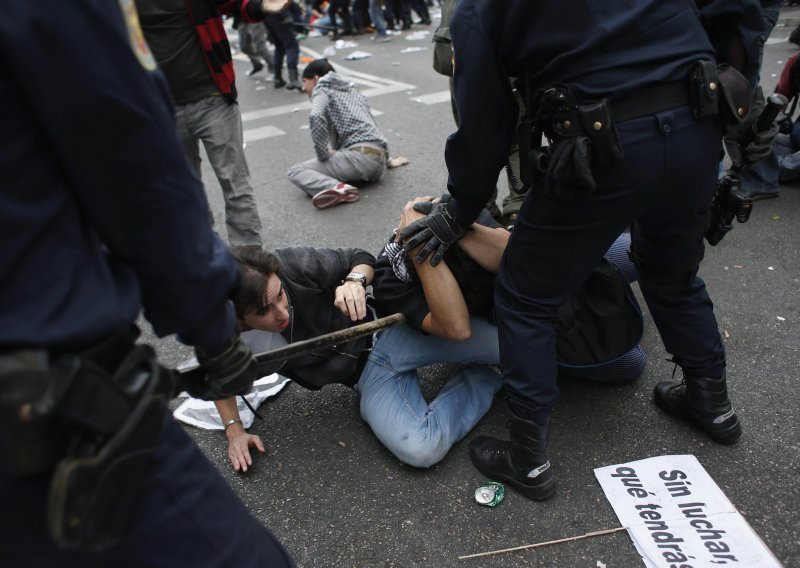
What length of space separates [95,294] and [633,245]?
5.25ft

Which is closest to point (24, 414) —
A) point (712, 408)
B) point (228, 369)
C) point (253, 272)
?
point (228, 369)

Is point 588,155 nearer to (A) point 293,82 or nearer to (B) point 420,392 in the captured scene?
(B) point 420,392

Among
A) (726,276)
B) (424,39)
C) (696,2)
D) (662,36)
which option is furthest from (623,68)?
(424,39)

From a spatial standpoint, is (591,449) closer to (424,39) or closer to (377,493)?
(377,493)

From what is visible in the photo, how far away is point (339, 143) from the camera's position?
472 centimetres

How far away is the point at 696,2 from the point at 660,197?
1.84ft

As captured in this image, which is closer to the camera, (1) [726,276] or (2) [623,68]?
(2) [623,68]

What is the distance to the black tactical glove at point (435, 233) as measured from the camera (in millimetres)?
1929

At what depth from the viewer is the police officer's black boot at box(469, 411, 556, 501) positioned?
5.90ft

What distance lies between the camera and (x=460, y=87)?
158 centimetres

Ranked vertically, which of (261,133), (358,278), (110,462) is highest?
(110,462)

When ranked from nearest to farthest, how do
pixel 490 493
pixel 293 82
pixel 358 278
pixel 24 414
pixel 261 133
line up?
pixel 24 414 < pixel 490 493 < pixel 358 278 < pixel 261 133 < pixel 293 82

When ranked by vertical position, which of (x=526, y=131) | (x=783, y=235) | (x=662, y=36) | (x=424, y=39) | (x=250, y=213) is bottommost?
(x=424, y=39)

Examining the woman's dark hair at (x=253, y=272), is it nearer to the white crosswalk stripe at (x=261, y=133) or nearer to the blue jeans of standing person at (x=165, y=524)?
the blue jeans of standing person at (x=165, y=524)
